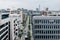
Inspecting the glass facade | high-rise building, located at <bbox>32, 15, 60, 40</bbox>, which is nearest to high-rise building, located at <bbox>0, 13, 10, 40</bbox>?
the glass facade

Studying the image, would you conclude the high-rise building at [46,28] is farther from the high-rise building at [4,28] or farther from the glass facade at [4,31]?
the glass facade at [4,31]

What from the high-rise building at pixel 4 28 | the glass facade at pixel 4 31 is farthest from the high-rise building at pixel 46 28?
the glass facade at pixel 4 31

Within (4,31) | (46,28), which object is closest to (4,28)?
(4,31)

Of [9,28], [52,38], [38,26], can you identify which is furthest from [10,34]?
[52,38]

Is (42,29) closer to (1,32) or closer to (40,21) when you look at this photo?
(40,21)

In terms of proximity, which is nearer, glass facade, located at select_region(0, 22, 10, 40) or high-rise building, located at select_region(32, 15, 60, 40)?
glass facade, located at select_region(0, 22, 10, 40)

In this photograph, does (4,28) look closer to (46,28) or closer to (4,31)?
(4,31)

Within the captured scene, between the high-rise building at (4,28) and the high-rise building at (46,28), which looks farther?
the high-rise building at (46,28)

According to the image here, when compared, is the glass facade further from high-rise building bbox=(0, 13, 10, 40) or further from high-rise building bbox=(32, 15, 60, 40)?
high-rise building bbox=(32, 15, 60, 40)
